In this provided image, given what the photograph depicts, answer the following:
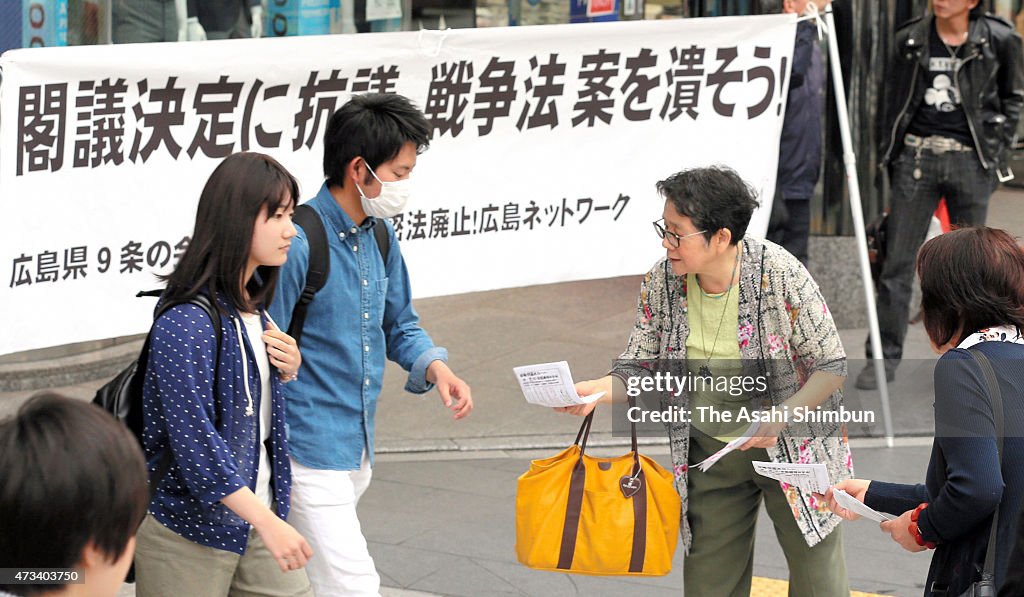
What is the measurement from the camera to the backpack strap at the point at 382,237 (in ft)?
13.0

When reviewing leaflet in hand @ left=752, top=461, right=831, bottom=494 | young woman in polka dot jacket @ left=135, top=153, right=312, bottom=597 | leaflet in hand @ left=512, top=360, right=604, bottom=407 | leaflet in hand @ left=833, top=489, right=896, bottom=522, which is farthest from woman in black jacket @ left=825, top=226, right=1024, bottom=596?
young woman in polka dot jacket @ left=135, top=153, right=312, bottom=597

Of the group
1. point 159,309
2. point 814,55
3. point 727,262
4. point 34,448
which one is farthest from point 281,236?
point 814,55

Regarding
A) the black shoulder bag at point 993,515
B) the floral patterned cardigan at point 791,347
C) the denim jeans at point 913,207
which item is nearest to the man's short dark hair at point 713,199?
the floral patterned cardigan at point 791,347

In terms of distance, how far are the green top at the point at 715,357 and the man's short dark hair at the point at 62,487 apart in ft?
6.83

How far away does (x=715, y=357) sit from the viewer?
3727mm

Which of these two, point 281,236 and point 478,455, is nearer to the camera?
point 281,236

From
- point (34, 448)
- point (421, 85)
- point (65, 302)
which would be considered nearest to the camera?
point (34, 448)

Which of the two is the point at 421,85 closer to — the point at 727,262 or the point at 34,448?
the point at 727,262

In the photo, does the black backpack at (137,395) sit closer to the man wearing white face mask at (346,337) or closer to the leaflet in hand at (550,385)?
the man wearing white face mask at (346,337)

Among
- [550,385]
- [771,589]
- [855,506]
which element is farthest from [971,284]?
[771,589]

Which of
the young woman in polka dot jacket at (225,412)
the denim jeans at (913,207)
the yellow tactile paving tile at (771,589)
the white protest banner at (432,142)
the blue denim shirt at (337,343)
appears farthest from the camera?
the denim jeans at (913,207)

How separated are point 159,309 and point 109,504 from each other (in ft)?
4.34

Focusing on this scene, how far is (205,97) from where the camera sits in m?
5.08

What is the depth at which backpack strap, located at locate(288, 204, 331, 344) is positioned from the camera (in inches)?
146
